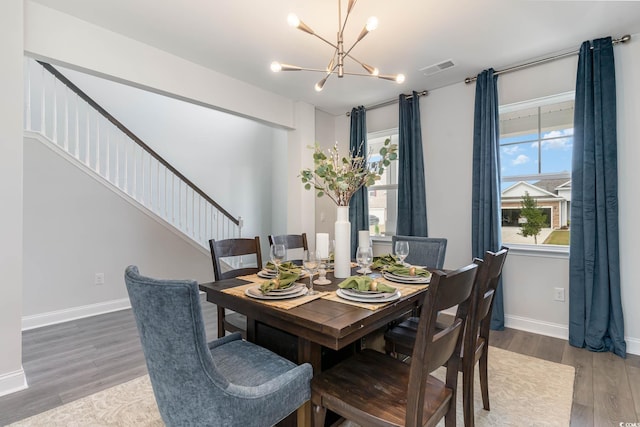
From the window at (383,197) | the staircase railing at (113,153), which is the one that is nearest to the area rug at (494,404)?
the window at (383,197)

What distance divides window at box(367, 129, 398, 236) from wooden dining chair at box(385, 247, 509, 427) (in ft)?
8.34

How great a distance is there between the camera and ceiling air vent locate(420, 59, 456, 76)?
10.1ft

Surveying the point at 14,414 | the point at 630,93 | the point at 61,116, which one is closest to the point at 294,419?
the point at 14,414

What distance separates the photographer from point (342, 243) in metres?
1.97

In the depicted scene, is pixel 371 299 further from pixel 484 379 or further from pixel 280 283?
pixel 484 379

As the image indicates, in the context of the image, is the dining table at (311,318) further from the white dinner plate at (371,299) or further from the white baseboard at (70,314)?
the white baseboard at (70,314)

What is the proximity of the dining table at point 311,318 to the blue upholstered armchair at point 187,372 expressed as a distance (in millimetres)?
215

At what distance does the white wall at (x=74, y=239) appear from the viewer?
3.17 meters

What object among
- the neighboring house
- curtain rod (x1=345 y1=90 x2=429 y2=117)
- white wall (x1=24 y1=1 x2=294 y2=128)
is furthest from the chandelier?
the neighboring house

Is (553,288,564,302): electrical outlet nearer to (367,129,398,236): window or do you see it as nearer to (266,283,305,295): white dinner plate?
(367,129,398,236): window

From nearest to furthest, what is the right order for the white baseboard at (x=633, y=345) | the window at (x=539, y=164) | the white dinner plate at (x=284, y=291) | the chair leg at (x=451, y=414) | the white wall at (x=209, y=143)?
the chair leg at (x=451, y=414), the white dinner plate at (x=284, y=291), the white baseboard at (x=633, y=345), the window at (x=539, y=164), the white wall at (x=209, y=143)

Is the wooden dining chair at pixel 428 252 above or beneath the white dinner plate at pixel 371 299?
above

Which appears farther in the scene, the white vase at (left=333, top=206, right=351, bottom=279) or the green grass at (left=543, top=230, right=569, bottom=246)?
the green grass at (left=543, top=230, right=569, bottom=246)

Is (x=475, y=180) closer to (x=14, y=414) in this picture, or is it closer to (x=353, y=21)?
(x=353, y=21)
